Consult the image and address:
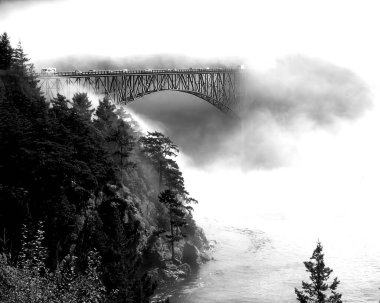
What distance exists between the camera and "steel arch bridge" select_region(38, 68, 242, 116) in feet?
255

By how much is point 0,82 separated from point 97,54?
50800 mm

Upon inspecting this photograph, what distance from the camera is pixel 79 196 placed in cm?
4419

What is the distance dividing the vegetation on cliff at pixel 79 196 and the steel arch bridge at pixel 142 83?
1308 centimetres

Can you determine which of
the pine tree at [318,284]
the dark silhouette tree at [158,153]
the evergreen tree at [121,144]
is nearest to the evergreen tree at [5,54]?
the evergreen tree at [121,144]

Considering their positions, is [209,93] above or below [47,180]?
above

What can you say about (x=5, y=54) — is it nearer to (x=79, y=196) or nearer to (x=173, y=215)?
(x=173, y=215)

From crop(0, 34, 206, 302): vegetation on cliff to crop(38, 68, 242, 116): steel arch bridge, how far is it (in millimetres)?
13082

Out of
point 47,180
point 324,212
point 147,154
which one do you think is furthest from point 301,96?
point 47,180

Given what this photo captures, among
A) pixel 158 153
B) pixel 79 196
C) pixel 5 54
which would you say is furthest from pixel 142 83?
pixel 79 196

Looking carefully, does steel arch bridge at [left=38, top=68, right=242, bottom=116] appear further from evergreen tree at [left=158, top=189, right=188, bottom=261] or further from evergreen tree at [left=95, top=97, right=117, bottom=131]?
evergreen tree at [left=158, top=189, right=188, bottom=261]

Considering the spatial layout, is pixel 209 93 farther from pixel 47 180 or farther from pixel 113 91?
pixel 47 180

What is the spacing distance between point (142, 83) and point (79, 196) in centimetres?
4542

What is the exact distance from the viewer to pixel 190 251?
59500 mm

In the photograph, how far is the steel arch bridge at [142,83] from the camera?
7788cm
